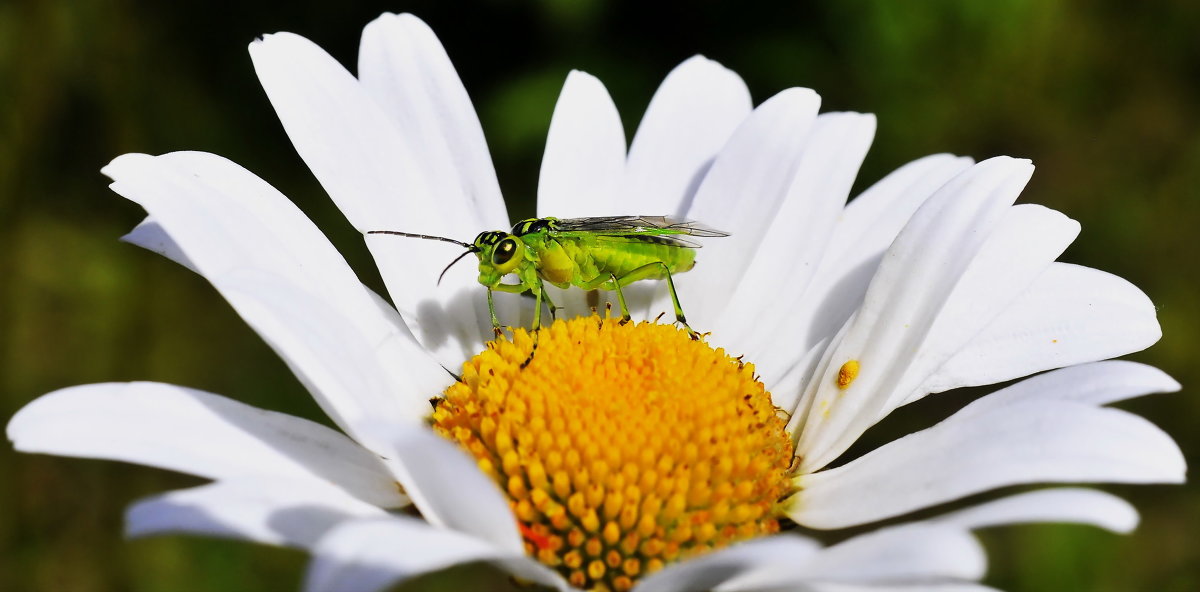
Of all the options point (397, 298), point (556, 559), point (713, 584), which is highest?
point (397, 298)

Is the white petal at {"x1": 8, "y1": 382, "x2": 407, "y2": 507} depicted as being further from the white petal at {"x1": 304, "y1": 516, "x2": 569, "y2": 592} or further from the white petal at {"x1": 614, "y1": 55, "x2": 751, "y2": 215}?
the white petal at {"x1": 614, "y1": 55, "x2": 751, "y2": 215}

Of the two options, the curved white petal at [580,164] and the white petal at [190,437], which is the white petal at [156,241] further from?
the curved white petal at [580,164]

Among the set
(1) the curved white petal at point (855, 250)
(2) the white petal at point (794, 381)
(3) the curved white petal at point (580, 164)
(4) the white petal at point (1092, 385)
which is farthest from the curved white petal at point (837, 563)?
(3) the curved white petal at point (580, 164)

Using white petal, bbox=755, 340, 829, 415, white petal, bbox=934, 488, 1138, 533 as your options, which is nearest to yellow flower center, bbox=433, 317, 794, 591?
white petal, bbox=755, 340, 829, 415

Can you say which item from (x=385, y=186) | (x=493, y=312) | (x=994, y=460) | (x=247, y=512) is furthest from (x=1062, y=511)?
(x=385, y=186)

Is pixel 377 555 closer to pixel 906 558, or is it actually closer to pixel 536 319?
pixel 906 558

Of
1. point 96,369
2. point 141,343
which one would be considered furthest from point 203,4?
point 141,343

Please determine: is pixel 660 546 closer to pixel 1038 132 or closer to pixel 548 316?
pixel 548 316
